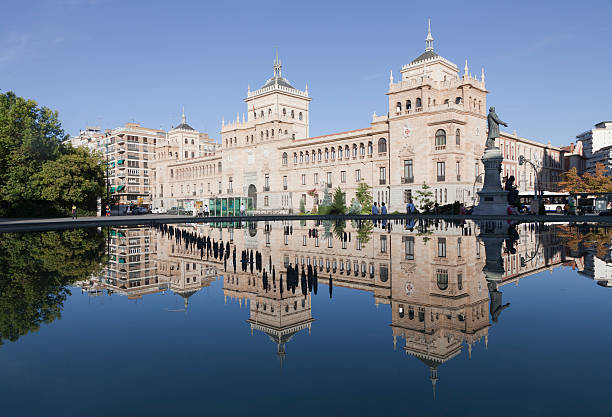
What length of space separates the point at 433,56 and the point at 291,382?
188 feet

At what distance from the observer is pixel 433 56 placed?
5488 cm

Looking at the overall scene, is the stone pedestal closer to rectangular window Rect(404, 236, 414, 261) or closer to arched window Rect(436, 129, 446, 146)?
arched window Rect(436, 129, 446, 146)

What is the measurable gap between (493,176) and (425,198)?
505 inches

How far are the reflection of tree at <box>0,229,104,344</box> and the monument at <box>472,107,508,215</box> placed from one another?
93.3 ft

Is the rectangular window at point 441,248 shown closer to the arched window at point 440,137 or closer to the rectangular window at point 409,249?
the rectangular window at point 409,249

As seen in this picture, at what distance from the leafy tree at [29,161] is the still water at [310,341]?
38221 millimetres

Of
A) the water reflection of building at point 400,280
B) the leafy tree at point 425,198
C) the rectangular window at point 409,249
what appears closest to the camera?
the water reflection of building at point 400,280

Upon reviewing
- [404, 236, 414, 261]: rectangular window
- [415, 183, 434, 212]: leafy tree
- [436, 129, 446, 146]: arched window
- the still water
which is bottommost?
the still water

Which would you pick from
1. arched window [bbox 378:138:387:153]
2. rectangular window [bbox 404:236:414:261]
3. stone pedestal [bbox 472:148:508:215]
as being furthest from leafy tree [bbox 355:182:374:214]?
rectangular window [bbox 404:236:414:261]

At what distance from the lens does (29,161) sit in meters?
44.6

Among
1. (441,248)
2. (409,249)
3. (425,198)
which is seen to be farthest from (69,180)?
(441,248)

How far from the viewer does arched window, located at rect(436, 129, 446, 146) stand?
45844mm

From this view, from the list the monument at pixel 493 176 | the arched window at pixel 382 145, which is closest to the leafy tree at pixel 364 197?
the arched window at pixel 382 145

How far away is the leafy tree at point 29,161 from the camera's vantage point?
142 ft
